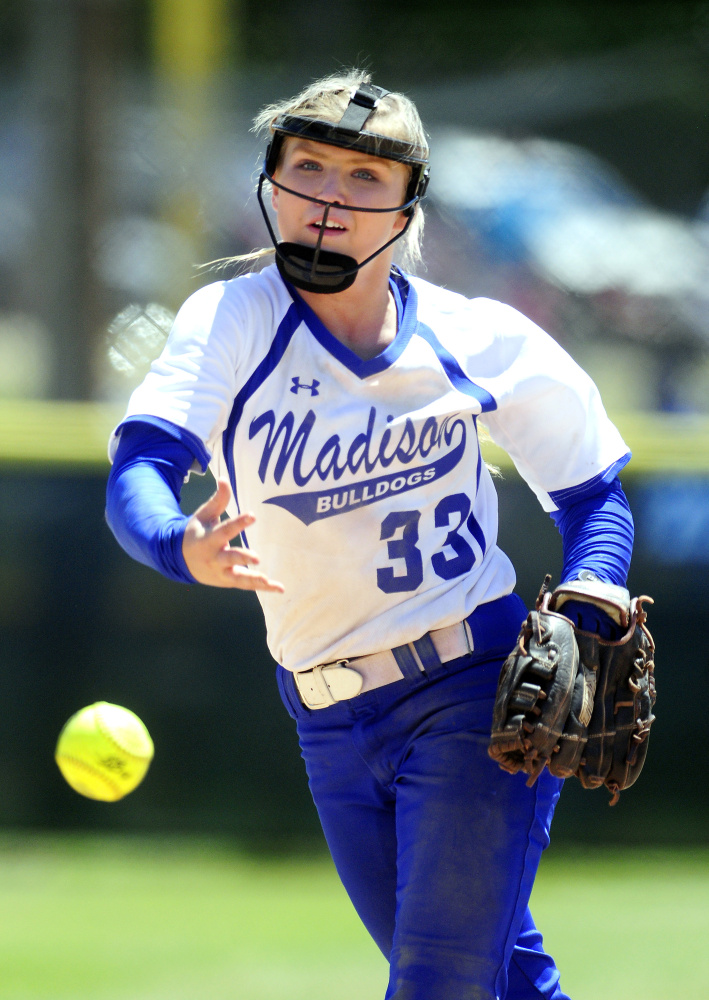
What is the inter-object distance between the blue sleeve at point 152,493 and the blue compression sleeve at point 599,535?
0.74 m

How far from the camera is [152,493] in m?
1.78

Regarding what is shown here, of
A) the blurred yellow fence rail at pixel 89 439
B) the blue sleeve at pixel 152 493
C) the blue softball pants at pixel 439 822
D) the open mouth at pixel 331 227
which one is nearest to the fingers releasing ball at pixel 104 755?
the blue softball pants at pixel 439 822

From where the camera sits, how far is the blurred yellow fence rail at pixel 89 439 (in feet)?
16.0

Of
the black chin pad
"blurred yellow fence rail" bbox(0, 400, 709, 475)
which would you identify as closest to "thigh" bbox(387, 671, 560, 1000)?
the black chin pad

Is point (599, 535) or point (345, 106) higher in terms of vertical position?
point (345, 106)

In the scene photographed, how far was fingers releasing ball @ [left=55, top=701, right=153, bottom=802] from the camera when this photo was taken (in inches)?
110

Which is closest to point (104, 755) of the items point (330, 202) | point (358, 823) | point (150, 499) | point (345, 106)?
point (358, 823)

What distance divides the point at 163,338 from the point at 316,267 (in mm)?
3573

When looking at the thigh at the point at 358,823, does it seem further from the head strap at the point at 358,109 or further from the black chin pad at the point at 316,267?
the head strap at the point at 358,109

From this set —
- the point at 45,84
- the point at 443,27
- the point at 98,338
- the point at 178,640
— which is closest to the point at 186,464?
the point at 178,640

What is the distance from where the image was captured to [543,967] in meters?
2.17

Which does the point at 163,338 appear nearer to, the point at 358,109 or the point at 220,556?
the point at 358,109

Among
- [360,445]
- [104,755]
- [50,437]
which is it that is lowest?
[104,755]

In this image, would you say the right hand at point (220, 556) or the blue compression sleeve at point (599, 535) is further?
the blue compression sleeve at point (599, 535)
